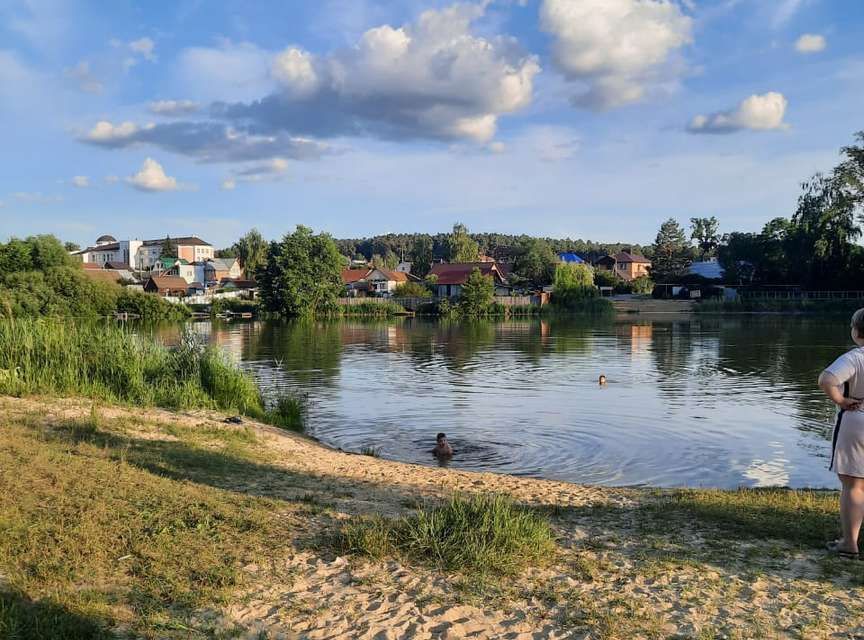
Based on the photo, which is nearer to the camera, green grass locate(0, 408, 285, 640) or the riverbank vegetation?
green grass locate(0, 408, 285, 640)

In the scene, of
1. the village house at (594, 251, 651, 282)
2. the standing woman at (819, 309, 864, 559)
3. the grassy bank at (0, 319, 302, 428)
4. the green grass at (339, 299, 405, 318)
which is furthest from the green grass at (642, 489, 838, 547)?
the village house at (594, 251, 651, 282)

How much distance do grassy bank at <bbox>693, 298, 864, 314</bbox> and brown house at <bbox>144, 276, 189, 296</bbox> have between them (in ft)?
247

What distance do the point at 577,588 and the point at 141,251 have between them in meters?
181

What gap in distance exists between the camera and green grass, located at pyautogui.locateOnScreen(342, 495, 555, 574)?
19.6 ft

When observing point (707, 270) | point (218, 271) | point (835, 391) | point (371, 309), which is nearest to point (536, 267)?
point (371, 309)

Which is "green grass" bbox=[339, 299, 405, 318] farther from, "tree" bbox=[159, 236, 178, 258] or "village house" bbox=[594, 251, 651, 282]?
"tree" bbox=[159, 236, 178, 258]

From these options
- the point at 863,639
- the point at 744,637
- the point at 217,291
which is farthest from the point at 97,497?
the point at 217,291

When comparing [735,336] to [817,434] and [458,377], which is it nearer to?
[458,377]

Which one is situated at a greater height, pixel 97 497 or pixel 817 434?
pixel 97 497

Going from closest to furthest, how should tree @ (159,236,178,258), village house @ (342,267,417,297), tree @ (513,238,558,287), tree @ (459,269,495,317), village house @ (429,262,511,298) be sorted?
tree @ (459,269,495,317), village house @ (429,262,511,298), tree @ (513,238,558,287), village house @ (342,267,417,297), tree @ (159,236,178,258)

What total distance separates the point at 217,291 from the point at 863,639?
112 metres

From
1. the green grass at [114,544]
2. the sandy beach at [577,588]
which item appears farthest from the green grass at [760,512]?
the green grass at [114,544]

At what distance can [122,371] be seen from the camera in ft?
54.1

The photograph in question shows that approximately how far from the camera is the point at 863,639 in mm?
4723
